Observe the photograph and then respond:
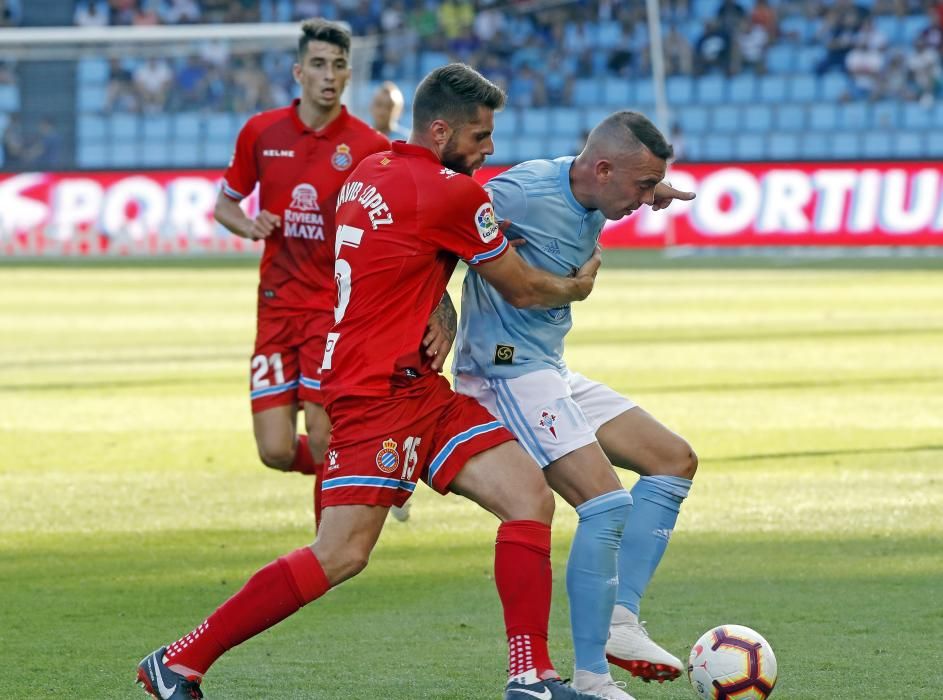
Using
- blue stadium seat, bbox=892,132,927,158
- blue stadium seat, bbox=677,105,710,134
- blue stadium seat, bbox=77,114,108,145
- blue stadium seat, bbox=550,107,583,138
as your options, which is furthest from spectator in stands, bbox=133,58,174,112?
blue stadium seat, bbox=892,132,927,158

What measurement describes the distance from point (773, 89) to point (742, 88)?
647mm

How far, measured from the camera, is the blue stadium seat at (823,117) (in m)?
32.4

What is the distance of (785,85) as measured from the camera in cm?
3356

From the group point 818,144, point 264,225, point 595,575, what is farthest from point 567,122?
point 595,575

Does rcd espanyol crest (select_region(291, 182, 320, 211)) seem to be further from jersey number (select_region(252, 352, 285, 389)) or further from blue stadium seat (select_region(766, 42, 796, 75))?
blue stadium seat (select_region(766, 42, 796, 75))

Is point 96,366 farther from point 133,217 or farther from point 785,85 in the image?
point 785,85

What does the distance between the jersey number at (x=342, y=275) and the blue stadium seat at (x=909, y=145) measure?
92.3ft

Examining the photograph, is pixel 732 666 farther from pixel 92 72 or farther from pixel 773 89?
pixel 773 89

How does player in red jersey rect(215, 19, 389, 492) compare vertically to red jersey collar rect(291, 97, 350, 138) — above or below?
below

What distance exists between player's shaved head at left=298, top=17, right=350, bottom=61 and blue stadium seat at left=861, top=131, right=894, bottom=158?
25.5 metres

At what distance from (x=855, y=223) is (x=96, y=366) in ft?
54.3

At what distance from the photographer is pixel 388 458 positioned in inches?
195

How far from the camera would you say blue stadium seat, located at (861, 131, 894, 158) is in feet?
104

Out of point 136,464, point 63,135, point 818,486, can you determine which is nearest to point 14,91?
point 63,135
